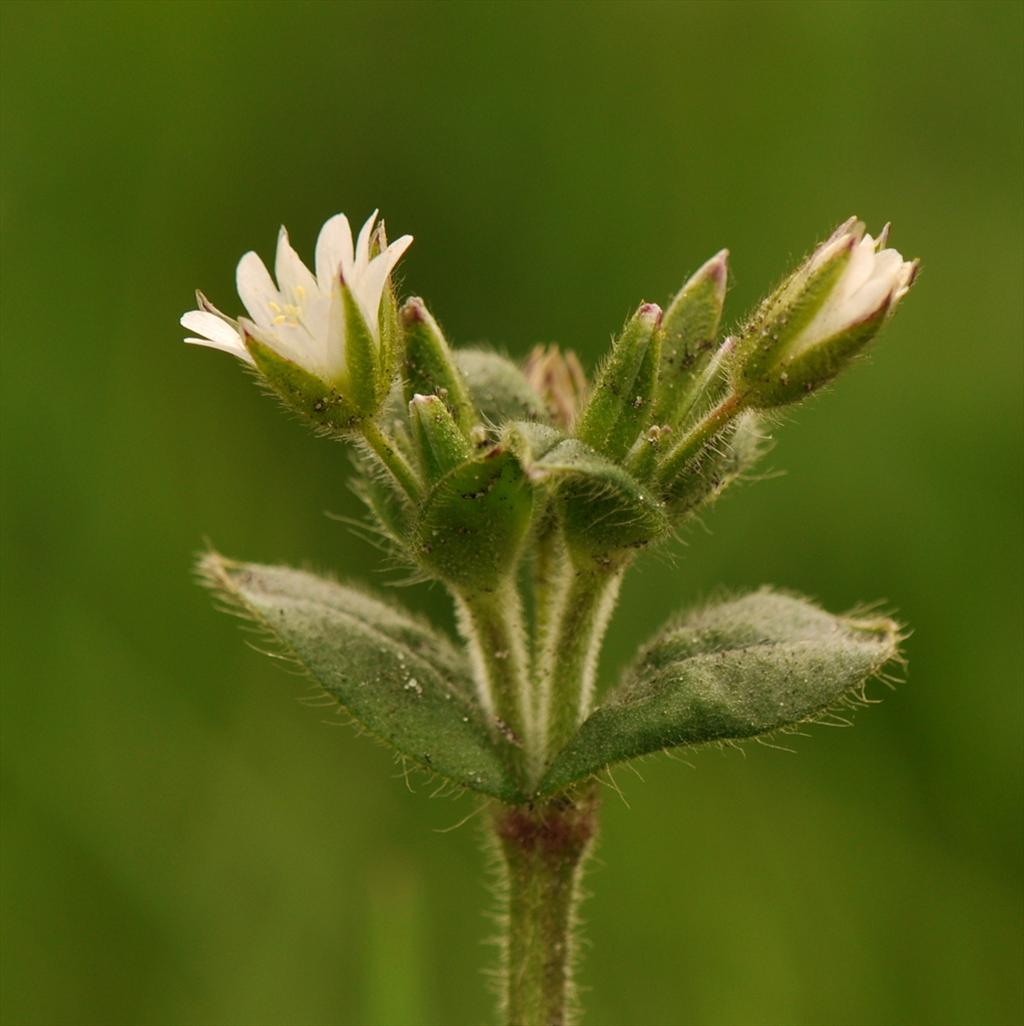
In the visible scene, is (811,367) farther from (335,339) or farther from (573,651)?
(335,339)

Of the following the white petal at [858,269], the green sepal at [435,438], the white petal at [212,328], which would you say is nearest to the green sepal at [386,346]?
the green sepal at [435,438]

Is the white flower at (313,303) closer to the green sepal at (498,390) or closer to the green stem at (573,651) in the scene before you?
the green sepal at (498,390)

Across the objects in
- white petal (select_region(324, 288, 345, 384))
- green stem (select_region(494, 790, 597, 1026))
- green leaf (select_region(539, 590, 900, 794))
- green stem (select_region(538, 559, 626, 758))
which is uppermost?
white petal (select_region(324, 288, 345, 384))

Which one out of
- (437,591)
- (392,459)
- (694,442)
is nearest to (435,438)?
(392,459)

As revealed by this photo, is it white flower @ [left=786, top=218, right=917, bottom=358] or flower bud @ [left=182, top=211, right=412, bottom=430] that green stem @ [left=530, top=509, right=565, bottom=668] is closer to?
flower bud @ [left=182, top=211, right=412, bottom=430]

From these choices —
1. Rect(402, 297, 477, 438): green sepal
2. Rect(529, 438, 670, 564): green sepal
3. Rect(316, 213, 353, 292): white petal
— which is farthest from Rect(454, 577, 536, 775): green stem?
Rect(316, 213, 353, 292): white petal

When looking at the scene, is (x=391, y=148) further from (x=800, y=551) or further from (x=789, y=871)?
(x=789, y=871)
